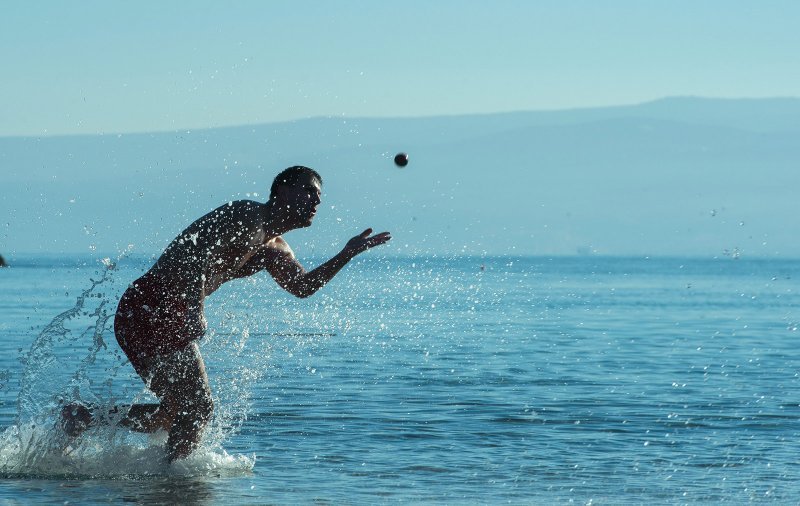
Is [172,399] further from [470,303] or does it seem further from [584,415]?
[470,303]

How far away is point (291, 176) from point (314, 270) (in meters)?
0.66

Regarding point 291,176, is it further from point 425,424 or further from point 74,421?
point 425,424

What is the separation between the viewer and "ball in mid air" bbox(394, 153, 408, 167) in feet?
32.6

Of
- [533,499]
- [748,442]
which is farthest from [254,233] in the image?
[748,442]

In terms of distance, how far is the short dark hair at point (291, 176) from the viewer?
26.2ft

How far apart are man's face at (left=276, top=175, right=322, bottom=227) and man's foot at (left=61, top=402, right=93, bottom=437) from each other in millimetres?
1956

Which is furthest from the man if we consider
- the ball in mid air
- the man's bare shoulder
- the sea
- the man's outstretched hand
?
the ball in mid air

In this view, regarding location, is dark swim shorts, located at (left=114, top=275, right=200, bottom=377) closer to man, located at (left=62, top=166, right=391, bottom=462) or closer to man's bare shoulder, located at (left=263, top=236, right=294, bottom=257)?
man, located at (left=62, top=166, right=391, bottom=462)

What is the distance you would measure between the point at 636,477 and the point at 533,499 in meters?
1.11

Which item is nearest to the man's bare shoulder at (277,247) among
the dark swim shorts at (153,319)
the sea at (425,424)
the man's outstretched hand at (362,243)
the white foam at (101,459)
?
the man's outstretched hand at (362,243)

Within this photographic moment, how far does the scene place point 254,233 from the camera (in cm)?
790

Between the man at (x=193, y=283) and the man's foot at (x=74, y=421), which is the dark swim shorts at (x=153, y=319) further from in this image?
the man's foot at (x=74, y=421)

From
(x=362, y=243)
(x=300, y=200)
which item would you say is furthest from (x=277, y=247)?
(x=362, y=243)

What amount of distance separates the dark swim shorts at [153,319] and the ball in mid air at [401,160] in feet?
8.85
